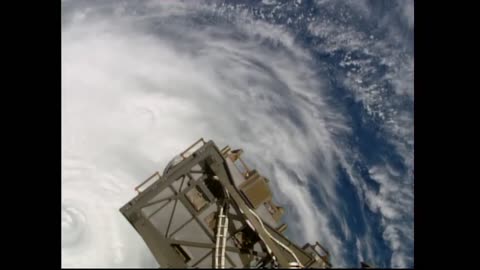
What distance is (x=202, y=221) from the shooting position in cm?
1111

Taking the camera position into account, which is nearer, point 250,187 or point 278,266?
point 278,266

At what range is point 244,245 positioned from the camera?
11.0m

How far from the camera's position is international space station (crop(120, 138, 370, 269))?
10.1m

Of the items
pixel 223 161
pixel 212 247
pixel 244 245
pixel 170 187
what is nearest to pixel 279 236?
pixel 244 245

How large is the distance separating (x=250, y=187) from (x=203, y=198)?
62.2 inches

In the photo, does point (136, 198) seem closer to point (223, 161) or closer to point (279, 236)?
point (223, 161)

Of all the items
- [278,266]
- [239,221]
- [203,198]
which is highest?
[203,198]

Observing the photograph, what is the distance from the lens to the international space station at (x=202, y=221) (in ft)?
33.2

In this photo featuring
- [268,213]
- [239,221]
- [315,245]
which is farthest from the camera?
[268,213]

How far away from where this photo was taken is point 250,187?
1188 centimetres

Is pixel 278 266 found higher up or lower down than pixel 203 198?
lower down

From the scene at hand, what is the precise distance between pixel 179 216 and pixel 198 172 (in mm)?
1498

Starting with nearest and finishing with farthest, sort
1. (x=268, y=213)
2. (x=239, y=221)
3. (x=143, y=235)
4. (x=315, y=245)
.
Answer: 1. (x=143, y=235)
2. (x=239, y=221)
3. (x=315, y=245)
4. (x=268, y=213)

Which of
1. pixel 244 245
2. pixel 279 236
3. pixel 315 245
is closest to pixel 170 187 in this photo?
pixel 244 245
